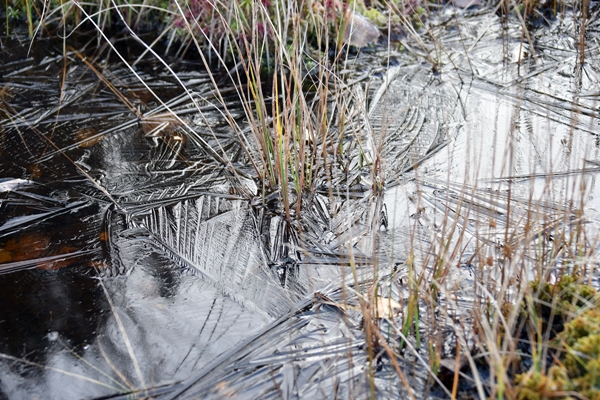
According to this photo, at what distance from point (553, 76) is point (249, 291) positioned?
8.01 ft

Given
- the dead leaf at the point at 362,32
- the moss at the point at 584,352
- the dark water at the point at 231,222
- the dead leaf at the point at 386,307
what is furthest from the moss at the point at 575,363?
the dead leaf at the point at 362,32

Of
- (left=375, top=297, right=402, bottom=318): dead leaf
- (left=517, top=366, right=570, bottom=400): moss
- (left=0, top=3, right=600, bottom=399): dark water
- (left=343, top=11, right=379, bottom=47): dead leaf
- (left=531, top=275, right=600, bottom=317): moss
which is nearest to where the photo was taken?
(left=517, top=366, right=570, bottom=400): moss

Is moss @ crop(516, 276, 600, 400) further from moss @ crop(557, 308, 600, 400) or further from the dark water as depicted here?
the dark water

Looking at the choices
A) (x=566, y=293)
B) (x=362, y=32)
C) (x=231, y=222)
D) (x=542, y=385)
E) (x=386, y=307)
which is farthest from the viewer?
(x=362, y=32)

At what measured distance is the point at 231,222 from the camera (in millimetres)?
2271

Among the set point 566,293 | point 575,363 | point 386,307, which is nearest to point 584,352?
point 575,363

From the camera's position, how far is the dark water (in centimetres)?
161

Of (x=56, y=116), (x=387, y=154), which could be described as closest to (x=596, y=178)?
(x=387, y=154)

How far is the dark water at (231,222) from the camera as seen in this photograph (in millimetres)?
1607

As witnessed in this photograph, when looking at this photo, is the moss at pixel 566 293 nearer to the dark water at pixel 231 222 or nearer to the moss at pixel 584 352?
the moss at pixel 584 352

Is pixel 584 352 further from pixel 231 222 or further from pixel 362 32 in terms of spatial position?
pixel 362 32

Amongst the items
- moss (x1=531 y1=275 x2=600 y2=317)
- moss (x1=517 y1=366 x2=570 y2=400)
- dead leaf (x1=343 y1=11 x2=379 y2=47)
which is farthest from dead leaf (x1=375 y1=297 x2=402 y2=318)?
dead leaf (x1=343 y1=11 x2=379 y2=47)

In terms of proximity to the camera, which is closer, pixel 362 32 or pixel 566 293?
pixel 566 293

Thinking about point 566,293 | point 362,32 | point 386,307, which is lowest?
point 386,307
